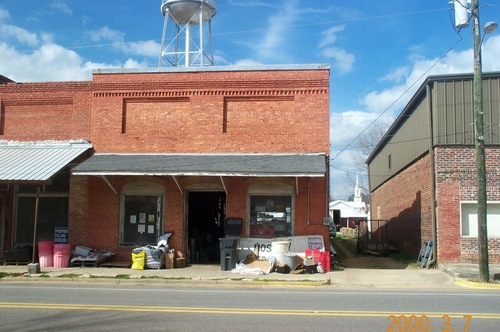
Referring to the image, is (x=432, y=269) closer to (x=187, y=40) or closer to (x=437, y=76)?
(x=437, y=76)

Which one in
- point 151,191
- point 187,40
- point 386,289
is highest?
point 187,40

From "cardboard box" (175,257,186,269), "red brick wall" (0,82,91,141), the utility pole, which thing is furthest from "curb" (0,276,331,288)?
"red brick wall" (0,82,91,141)

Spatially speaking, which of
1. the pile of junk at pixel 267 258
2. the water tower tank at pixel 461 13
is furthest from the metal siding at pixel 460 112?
the pile of junk at pixel 267 258

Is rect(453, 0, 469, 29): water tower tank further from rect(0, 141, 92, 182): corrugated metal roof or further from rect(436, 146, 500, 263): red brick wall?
rect(0, 141, 92, 182): corrugated metal roof

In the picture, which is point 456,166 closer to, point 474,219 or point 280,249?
point 474,219

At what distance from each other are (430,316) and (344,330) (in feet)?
6.77

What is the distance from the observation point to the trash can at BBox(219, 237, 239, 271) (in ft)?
57.4

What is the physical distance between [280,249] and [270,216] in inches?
61.8

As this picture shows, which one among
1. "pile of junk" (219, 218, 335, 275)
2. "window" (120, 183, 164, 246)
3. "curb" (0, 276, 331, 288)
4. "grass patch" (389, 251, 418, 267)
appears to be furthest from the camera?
"grass patch" (389, 251, 418, 267)

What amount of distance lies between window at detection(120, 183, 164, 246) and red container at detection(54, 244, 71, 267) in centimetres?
201

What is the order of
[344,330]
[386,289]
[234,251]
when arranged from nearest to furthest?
[344,330]
[386,289]
[234,251]

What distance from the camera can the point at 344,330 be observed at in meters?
7.71

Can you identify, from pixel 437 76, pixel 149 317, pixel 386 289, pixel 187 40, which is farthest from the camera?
pixel 187 40

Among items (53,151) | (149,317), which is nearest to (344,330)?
(149,317)
